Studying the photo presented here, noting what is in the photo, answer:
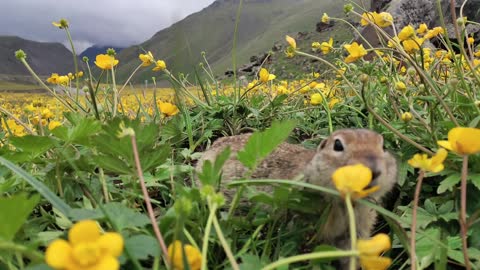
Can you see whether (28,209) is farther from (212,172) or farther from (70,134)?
(70,134)

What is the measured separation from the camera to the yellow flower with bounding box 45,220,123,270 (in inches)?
36.7

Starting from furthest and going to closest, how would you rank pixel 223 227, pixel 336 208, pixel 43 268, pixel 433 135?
pixel 433 135
pixel 336 208
pixel 223 227
pixel 43 268

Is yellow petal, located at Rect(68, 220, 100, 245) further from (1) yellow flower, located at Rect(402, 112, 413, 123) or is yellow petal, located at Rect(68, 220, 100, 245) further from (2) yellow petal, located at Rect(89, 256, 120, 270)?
(1) yellow flower, located at Rect(402, 112, 413, 123)

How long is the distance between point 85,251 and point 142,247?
0.33 metres

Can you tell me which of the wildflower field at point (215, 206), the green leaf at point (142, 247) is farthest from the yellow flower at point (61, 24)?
the green leaf at point (142, 247)

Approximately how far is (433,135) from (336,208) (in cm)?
81

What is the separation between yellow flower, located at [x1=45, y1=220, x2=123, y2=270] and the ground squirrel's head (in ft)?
3.45

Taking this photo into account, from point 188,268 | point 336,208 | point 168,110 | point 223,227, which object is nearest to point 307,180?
point 336,208

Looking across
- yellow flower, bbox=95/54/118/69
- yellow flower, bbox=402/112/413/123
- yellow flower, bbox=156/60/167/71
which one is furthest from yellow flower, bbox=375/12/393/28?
yellow flower, bbox=95/54/118/69

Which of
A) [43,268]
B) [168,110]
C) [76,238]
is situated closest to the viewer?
[76,238]

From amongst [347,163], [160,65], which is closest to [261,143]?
[347,163]

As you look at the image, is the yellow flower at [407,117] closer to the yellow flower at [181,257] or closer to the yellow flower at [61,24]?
the yellow flower at [181,257]

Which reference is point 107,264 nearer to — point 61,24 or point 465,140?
point 465,140

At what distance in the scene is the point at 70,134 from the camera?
1.91 metres
